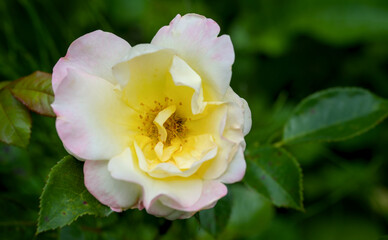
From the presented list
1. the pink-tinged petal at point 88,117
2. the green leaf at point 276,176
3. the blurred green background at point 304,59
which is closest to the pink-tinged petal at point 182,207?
the pink-tinged petal at point 88,117

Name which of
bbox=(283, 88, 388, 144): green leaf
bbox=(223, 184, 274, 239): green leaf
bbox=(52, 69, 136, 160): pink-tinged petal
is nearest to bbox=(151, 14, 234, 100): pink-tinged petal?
bbox=(52, 69, 136, 160): pink-tinged petal

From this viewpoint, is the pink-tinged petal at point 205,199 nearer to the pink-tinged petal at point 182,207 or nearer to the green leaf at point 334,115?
the pink-tinged petal at point 182,207

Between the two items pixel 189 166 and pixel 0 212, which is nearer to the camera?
pixel 189 166

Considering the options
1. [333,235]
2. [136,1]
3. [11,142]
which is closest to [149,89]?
[11,142]

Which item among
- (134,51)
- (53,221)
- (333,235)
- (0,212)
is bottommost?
(333,235)

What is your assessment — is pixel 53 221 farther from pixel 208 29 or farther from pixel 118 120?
pixel 208 29
